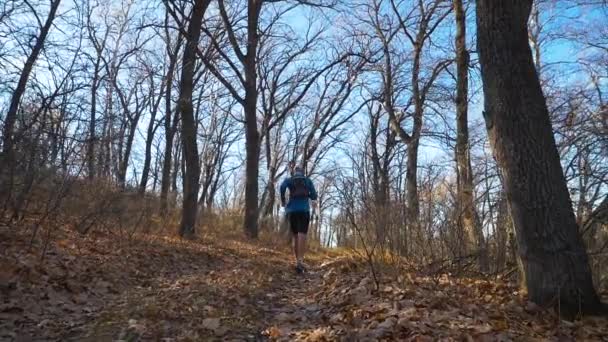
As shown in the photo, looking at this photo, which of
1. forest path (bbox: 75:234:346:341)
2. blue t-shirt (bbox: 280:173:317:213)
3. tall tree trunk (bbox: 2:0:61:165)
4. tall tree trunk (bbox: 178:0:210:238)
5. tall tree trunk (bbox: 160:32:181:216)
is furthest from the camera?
tall tree trunk (bbox: 160:32:181:216)

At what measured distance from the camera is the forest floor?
4152 mm

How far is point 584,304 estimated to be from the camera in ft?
14.4

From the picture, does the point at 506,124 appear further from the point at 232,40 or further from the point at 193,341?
the point at 232,40

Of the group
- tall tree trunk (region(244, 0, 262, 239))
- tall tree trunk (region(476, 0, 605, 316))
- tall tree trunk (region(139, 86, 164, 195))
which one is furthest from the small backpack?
tall tree trunk (region(139, 86, 164, 195))

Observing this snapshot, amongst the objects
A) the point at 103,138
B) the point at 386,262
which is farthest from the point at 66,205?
the point at 386,262

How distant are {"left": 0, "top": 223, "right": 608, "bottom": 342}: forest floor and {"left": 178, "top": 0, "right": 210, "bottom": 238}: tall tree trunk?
11.9ft

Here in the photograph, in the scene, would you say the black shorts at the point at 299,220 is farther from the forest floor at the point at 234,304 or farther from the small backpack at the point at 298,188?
the forest floor at the point at 234,304

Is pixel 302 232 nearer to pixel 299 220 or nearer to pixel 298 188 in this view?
pixel 299 220

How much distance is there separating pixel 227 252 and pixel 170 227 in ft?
8.32

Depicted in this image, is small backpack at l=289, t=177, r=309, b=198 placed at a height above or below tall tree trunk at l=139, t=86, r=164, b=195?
below

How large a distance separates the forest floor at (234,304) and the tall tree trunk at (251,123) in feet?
23.7

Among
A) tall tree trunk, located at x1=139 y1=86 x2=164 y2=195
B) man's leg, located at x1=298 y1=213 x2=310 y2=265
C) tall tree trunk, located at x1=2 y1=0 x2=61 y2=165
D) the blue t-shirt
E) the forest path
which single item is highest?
tall tree trunk, located at x1=139 y1=86 x2=164 y2=195

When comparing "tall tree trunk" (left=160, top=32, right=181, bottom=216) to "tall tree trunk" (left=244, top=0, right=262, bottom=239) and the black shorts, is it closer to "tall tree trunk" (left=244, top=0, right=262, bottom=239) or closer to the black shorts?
"tall tree trunk" (left=244, top=0, right=262, bottom=239)

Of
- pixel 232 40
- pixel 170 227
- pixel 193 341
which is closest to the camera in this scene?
pixel 193 341
